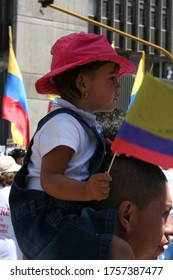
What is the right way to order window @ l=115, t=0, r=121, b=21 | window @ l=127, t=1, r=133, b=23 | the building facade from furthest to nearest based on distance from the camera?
1. window @ l=127, t=1, r=133, b=23
2. window @ l=115, t=0, r=121, b=21
3. the building facade

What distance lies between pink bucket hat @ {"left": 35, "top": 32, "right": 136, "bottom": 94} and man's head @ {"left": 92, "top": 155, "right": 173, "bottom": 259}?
527mm

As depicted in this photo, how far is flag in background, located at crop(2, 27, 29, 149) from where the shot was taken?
12.0 meters

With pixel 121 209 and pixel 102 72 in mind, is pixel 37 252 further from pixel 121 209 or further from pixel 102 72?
pixel 102 72

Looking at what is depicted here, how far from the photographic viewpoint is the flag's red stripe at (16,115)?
1205cm

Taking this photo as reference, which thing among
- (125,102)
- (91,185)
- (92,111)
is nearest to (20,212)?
(91,185)

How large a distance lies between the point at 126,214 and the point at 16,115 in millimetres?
10209

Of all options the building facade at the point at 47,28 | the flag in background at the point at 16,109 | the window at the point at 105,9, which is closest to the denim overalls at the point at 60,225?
the flag in background at the point at 16,109

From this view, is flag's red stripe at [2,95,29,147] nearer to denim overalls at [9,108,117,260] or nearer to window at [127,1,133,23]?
denim overalls at [9,108,117,260]

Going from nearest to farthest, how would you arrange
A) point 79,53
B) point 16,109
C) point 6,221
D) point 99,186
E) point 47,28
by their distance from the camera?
point 99,186, point 79,53, point 6,221, point 16,109, point 47,28

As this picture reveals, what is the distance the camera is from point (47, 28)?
27.3 meters

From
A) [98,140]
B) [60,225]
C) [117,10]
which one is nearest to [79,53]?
[98,140]

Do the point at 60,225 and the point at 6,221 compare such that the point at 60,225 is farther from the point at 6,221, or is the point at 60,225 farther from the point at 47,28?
the point at 47,28

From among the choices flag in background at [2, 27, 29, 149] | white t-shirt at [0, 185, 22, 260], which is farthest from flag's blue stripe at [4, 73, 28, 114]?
white t-shirt at [0, 185, 22, 260]

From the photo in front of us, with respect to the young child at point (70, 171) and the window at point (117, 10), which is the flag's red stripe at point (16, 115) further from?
the window at point (117, 10)
